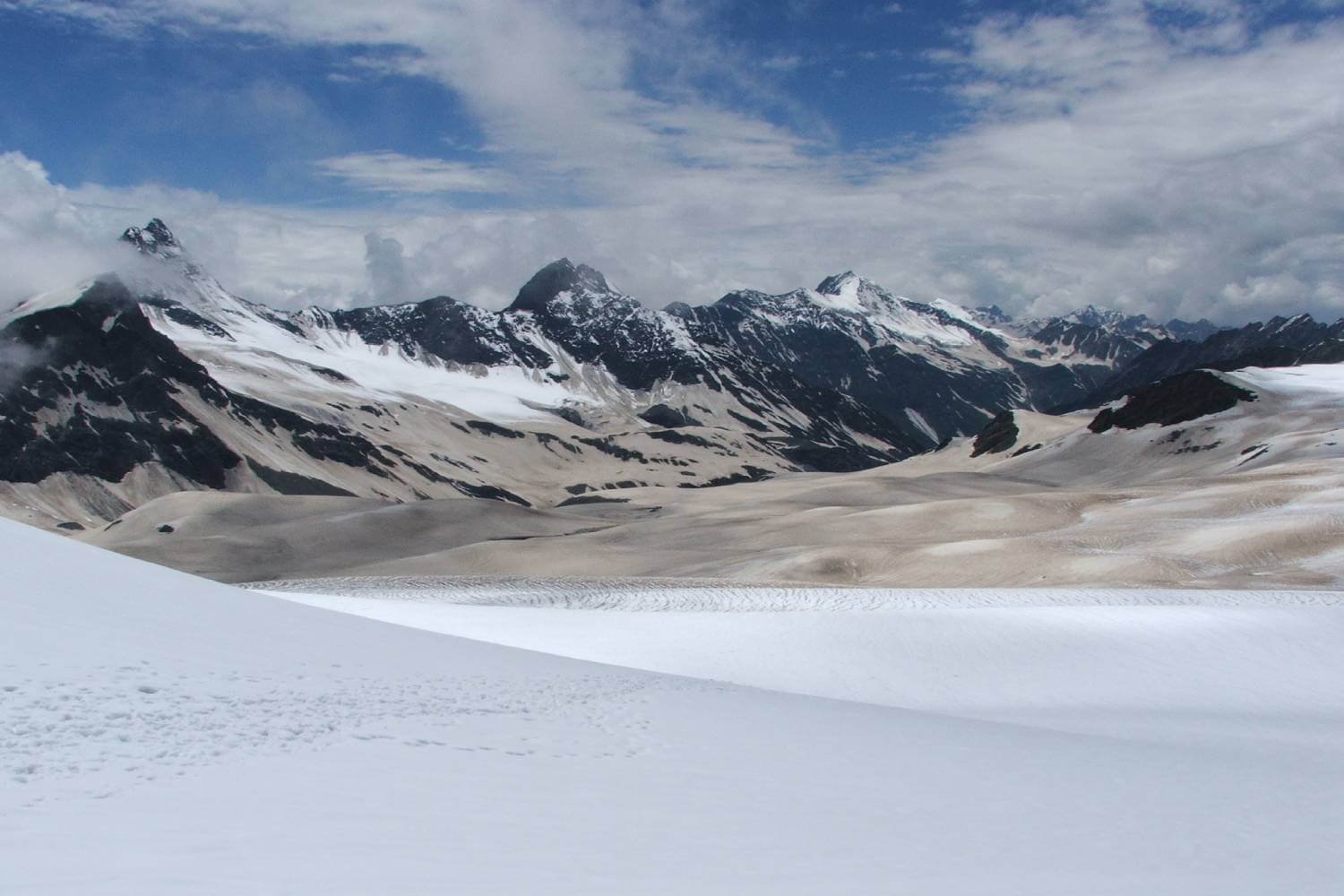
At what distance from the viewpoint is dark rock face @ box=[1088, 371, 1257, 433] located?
131625mm

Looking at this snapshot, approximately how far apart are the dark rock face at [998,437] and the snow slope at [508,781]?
159007 mm

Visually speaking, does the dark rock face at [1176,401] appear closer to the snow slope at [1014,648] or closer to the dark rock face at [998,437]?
the dark rock face at [998,437]

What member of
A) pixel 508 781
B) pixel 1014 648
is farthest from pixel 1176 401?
pixel 508 781

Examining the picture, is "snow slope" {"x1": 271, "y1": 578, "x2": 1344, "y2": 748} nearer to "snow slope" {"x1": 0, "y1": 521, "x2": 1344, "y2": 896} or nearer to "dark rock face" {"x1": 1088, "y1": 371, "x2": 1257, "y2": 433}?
"snow slope" {"x1": 0, "y1": 521, "x2": 1344, "y2": 896}

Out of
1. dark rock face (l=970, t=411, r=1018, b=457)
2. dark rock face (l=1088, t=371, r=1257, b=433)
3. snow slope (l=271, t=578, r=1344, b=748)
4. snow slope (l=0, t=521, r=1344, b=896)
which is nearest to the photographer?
snow slope (l=0, t=521, r=1344, b=896)

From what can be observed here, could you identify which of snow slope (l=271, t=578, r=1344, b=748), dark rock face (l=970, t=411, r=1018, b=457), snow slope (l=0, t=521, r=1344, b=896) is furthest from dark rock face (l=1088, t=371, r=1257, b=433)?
snow slope (l=0, t=521, r=1344, b=896)

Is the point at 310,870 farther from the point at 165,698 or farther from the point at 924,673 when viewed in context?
the point at 924,673

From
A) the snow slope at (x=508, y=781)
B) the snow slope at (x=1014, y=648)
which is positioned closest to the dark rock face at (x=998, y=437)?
the snow slope at (x=1014, y=648)

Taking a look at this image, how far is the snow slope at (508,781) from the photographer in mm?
7855

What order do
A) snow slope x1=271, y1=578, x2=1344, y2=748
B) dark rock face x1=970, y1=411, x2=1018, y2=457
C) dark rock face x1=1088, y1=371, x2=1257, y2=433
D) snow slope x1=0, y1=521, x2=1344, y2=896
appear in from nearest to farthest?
snow slope x1=0, y1=521, x2=1344, y2=896 < snow slope x1=271, y1=578, x2=1344, y2=748 < dark rock face x1=1088, y1=371, x2=1257, y2=433 < dark rock face x1=970, y1=411, x2=1018, y2=457

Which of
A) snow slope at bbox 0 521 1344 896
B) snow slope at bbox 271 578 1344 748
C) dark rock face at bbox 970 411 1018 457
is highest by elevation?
dark rock face at bbox 970 411 1018 457

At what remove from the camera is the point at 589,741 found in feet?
42.6

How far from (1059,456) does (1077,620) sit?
122m

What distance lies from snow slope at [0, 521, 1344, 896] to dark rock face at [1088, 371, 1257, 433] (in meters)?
127
